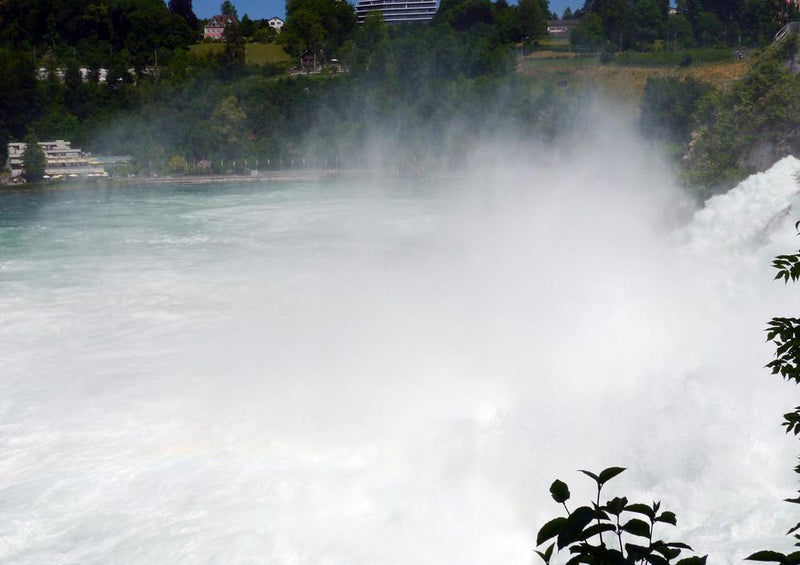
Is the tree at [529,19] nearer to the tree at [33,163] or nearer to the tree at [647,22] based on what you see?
the tree at [647,22]

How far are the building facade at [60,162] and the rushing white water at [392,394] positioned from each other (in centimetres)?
2452

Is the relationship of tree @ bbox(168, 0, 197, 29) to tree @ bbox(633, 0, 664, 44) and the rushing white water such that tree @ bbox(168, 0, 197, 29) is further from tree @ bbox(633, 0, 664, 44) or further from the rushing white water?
the rushing white water

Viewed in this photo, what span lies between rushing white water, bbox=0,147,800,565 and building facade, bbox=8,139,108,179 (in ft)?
80.5

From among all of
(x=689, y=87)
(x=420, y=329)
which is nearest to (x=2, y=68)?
(x=689, y=87)

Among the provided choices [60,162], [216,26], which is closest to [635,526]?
[60,162]

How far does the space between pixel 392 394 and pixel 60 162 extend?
127 feet

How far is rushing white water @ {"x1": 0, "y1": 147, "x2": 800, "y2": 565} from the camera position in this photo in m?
8.29

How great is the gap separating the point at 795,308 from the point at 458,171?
1307 inches

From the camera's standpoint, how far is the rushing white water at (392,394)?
829 centimetres

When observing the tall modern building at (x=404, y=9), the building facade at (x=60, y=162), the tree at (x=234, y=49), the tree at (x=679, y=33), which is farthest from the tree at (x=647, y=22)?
the tall modern building at (x=404, y=9)

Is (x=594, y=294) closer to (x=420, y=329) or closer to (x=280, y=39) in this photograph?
(x=420, y=329)

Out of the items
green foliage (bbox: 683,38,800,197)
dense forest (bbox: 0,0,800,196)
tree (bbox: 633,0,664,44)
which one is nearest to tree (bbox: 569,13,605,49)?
dense forest (bbox: 0,0,800,196)

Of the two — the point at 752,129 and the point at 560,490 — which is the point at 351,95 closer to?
the point at 752,129

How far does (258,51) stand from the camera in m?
71.2
